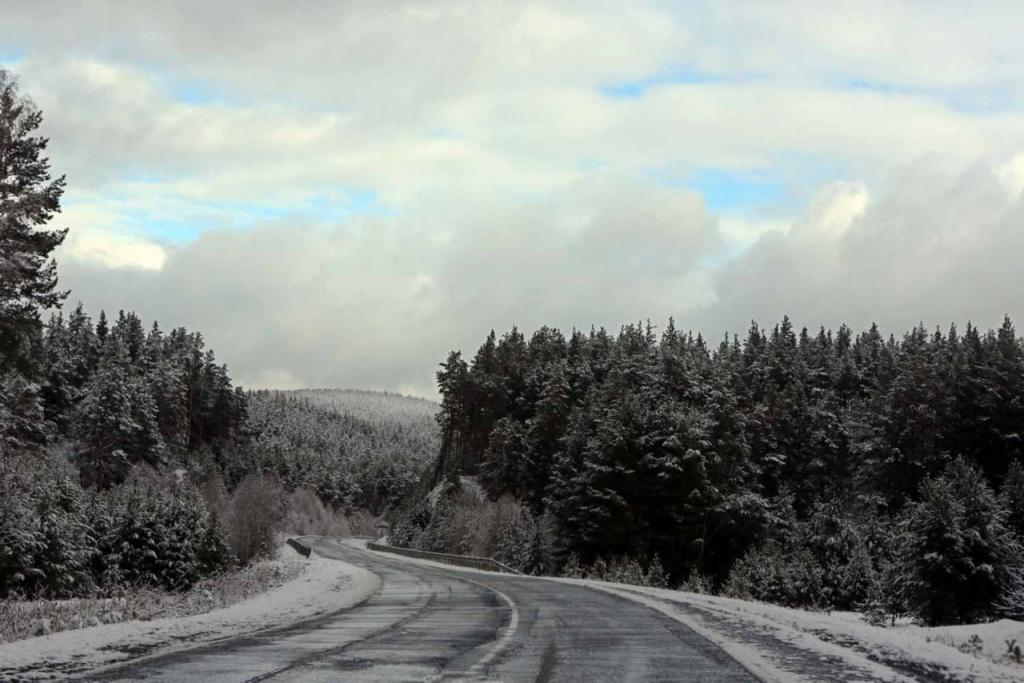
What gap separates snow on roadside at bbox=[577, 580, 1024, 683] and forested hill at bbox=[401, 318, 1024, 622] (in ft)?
54.8

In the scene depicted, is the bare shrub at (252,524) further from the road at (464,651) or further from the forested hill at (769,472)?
the road at (464,651)

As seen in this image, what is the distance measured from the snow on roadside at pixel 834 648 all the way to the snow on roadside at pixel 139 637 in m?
7.50

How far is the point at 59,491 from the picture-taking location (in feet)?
157

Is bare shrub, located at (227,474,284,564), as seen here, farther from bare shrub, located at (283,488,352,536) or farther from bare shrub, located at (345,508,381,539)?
bare shrub, located at (345,508,381,539)

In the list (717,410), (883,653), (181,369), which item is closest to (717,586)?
(717,410)

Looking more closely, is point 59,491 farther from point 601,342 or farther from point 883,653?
point 601,342

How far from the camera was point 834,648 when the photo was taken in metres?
12.9

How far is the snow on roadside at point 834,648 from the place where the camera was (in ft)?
34.7

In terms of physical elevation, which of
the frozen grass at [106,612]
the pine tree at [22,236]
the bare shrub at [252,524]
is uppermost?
the pine tree at [22,236]

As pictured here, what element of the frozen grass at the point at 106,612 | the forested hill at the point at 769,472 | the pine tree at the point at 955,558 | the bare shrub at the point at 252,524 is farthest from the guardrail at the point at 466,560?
the frozen grass at the point at 106,612

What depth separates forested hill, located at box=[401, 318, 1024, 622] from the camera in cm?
3584

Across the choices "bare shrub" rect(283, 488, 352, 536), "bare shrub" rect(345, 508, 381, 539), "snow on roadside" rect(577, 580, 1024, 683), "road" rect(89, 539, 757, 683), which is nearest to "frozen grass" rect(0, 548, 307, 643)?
"road" rect(89, 539, 757, 683)

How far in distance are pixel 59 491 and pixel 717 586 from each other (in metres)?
42.0

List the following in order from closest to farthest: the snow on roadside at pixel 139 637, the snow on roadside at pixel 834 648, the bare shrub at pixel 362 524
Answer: the snow on roadside at pixel 139 637
the snow on roadside at pixel 834 648
the bare shrub at pixel 362 524
